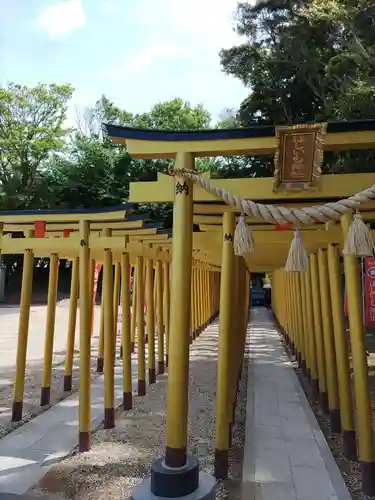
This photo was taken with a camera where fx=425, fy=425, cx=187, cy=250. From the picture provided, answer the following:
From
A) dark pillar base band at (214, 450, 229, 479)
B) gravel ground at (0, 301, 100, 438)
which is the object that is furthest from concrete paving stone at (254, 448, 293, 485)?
gravel ground at (0, 301, 100, 438)

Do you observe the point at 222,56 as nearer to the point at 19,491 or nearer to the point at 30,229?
the point at 30,229

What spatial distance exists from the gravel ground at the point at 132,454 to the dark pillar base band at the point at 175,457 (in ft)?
2.48

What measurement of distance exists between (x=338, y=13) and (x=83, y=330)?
42.9 ft

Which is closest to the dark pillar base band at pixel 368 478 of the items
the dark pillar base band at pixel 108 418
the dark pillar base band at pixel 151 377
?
the dark pillar base band at pixel 108 418

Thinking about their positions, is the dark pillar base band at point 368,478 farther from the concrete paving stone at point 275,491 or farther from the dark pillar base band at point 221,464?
the dark pillar base band at point 221,464

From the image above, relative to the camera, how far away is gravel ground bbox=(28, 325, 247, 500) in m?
3.91

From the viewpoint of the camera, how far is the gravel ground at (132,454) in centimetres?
391

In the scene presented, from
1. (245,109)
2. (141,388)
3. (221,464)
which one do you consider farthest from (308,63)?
(221,464)

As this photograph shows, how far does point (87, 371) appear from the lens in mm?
4863

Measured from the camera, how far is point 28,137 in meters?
28.5

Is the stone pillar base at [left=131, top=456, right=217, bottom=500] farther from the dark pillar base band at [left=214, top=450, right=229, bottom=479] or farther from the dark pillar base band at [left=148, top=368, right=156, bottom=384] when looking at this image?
the dark pillar base band at [left=148, top=368, right=156, bottom=384]

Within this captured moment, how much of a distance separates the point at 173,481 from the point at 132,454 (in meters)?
1.65

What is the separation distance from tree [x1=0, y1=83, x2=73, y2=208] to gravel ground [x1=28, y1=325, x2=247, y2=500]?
23.1m

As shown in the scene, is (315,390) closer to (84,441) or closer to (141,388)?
(141,388)
